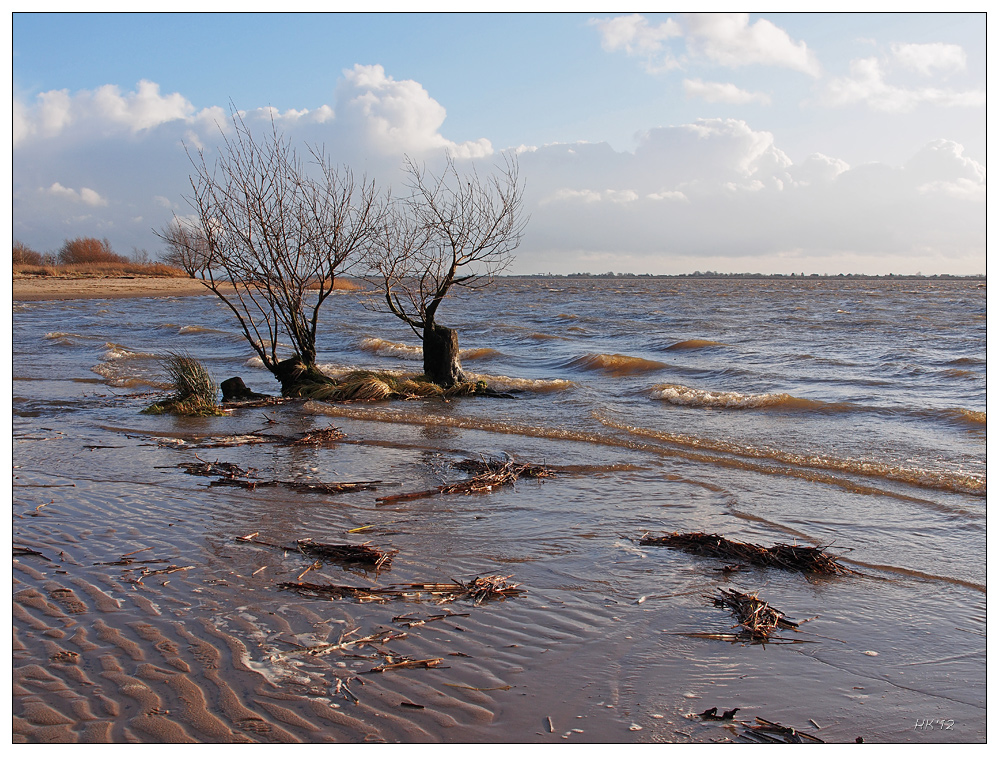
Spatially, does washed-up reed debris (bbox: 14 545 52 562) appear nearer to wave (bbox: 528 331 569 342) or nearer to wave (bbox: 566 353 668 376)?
wave (bbox: 566 353 668 376)

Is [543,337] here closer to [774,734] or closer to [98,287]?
[774,734]

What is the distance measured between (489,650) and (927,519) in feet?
16.5

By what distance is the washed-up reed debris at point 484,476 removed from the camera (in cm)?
656

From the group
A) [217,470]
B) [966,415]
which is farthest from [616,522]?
[966,415]

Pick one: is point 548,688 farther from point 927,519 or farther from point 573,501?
point 927,519

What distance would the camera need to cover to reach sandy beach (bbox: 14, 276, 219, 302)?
44281 mm

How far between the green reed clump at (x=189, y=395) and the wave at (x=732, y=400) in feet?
27.0

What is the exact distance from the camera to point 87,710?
9.35 feet

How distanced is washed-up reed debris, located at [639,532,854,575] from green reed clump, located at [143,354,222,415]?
7988 mm

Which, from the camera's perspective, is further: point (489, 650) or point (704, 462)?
point (704, 462)

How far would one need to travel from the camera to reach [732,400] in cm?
1325

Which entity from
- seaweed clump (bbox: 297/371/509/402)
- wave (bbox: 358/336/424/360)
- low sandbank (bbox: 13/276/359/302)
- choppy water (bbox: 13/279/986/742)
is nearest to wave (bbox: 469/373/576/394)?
choppy water (bbox: 13/279/986/742)

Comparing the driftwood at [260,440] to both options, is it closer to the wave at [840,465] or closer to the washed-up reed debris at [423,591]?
the wave at [840,465]

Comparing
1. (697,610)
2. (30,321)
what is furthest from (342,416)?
(30,321)
